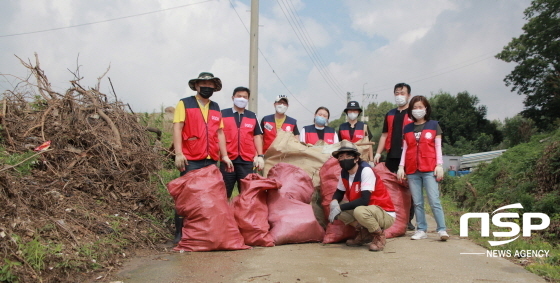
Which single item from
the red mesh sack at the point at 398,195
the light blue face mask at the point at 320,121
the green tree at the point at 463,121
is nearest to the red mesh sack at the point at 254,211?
the red mesh sack at the point at 398,195

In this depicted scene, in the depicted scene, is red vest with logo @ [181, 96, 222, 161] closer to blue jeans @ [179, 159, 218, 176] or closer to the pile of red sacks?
blue jeans @ [179, 159, 218, 176]

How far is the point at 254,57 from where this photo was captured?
10.1 metres

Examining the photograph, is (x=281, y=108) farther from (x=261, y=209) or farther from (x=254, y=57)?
(x=254, y=57)

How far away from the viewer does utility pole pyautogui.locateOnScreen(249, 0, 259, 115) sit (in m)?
9.82

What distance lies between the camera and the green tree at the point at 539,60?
22.8 metres

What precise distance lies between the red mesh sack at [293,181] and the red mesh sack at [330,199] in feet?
0.54

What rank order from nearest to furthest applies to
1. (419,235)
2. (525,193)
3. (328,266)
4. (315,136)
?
(328,266), (419,235), (315,136), (525,193)

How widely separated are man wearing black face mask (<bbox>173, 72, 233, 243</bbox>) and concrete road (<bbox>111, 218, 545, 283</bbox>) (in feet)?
3.02

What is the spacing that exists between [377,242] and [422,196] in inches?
38.1

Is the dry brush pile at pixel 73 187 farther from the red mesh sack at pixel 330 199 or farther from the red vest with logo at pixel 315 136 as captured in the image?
the red vest with logo at pixel 315 136

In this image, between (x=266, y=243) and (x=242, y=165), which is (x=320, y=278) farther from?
(x=242, y=165)

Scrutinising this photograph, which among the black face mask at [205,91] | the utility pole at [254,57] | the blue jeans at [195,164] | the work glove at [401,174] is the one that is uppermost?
the utility pole at [254,57]

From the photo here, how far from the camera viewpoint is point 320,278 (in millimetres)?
3320

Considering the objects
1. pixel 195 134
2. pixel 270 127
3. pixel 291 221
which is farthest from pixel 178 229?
pixel 270 127
